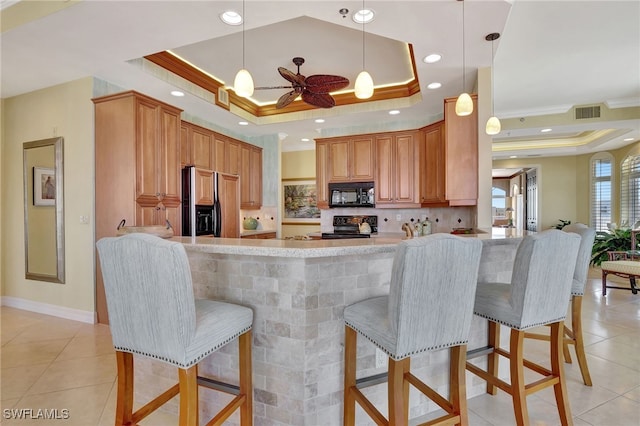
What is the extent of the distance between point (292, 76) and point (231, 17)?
2.54ft

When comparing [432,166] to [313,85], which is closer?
[313,85]

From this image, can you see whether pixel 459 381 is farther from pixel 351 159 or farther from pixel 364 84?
pixel 351 159

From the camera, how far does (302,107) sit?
5.00 m

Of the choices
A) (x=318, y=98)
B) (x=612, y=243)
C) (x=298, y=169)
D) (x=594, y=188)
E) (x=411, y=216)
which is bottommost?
(x=612, y=243)

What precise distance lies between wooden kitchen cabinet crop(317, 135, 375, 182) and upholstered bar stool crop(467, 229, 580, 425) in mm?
3485

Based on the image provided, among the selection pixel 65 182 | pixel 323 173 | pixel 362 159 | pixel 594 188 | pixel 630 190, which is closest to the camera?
pixel 65 182

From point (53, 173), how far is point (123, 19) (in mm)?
2306

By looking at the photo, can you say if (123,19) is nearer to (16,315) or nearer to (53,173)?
(53,173)

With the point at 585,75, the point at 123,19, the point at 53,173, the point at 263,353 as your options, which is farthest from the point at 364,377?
the point at 585,75

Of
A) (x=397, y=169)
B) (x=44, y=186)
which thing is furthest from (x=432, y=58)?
(x=44, y=186)

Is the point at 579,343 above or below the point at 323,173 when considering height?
below

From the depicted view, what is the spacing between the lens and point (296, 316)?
5.20 ft

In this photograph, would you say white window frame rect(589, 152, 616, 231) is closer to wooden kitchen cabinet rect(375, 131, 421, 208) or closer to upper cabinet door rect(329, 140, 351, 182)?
wooden kitchen cabinet rect(375, 131, 421, 208)

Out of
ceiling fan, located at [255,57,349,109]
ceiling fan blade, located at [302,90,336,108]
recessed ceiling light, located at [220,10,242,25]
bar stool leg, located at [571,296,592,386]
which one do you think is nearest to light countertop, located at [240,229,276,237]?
ceiling fan, located at [255,57,349,109]
